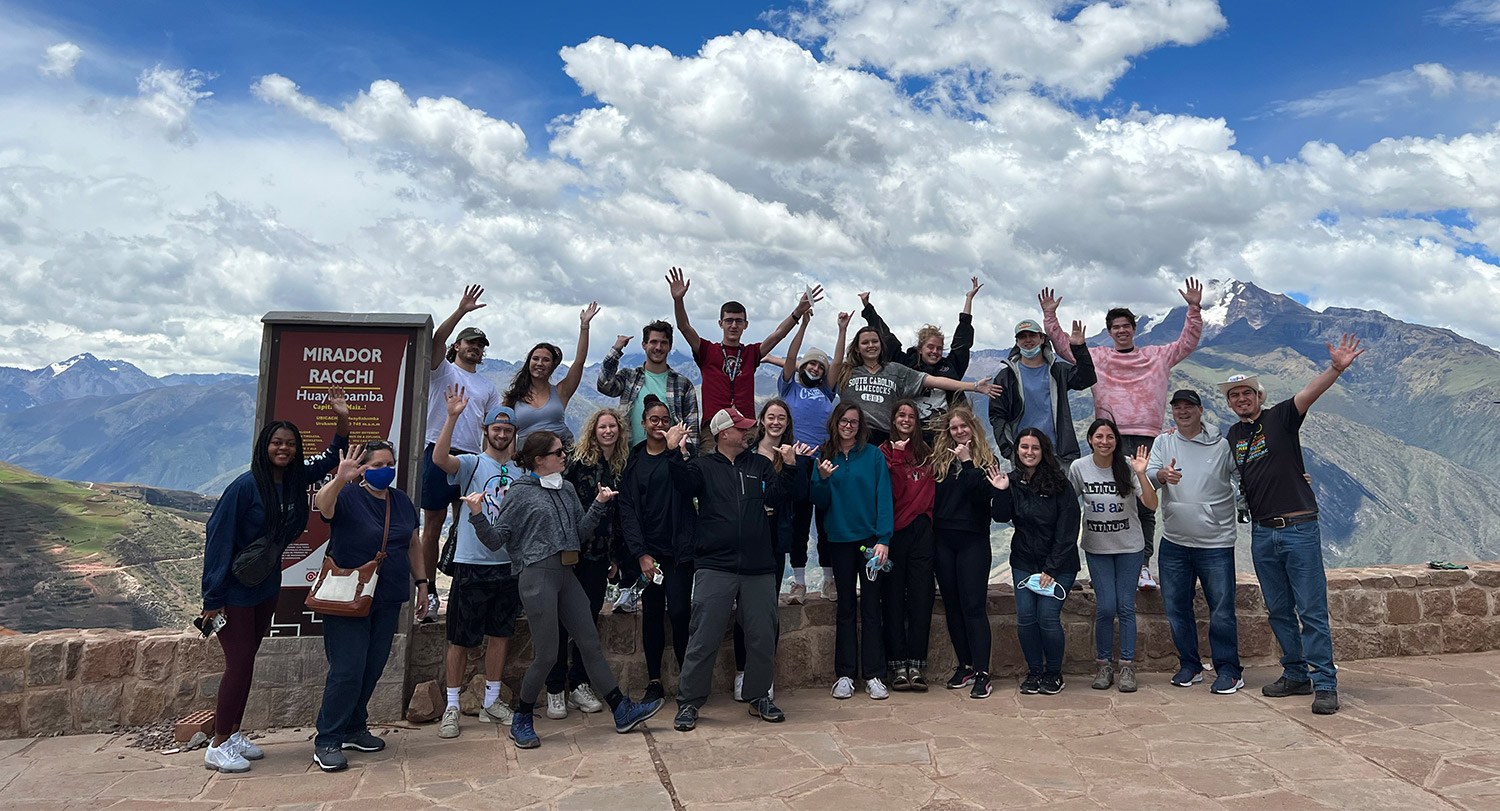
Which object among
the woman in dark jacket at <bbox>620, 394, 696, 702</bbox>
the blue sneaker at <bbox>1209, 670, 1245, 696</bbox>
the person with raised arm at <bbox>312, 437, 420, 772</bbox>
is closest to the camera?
the person with raised arm at <bbox>312, 437, 420, 772</bbox>

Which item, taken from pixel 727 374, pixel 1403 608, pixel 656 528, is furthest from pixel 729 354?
pixel 1403 608

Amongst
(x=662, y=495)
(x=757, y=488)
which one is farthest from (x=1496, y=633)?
(x=662, y=495)

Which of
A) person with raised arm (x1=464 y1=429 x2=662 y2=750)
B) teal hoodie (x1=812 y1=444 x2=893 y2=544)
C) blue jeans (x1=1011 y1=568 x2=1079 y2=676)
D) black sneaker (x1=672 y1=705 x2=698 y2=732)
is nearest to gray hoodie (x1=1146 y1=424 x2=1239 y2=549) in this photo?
blue jeans (x1=1011 y1=568 x2=1079 y2=676)

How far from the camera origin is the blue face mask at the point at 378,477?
5332mm

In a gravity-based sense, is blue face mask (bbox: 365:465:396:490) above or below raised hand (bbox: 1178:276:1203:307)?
below

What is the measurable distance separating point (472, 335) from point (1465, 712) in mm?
7361

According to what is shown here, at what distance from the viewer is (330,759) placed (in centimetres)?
503

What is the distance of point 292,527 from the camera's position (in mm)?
5238

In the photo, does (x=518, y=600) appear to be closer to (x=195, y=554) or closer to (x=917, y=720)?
(x=917, y=720)

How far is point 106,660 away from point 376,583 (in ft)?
7.01

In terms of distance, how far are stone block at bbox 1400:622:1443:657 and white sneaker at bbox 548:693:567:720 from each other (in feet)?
22.5

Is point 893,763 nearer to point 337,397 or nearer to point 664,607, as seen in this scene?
point 664,607

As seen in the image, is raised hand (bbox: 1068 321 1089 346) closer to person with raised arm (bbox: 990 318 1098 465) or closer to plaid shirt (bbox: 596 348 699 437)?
person with raised arm (bbox: 990 318 1098 465)

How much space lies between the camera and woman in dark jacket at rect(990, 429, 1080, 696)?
6.24 m
